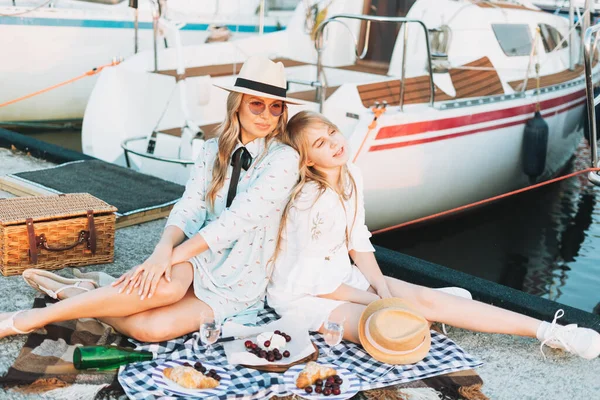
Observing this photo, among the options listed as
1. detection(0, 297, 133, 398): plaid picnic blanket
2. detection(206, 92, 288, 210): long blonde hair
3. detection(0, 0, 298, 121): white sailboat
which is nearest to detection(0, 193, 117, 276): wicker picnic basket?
detection(0, 297, 133, 398): plaid picnic blanket

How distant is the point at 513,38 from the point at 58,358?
20.6ft

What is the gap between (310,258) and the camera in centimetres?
339

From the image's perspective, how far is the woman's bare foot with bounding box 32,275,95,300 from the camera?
11.8 ft

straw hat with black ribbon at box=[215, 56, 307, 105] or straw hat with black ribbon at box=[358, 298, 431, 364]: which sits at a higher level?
straw hat with black ribbon at box=[215, 56, 307, 105]

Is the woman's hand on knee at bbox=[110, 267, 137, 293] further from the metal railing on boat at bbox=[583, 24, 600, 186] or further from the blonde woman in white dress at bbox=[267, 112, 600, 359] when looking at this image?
the metal railing on boat at bbox=[583, 24, 600, 186]

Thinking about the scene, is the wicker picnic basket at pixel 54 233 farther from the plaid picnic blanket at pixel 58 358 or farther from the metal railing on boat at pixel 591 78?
the metal railing on boat at pixel 591 78

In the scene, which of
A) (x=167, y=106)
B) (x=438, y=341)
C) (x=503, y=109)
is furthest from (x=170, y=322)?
(x=503, y=109)

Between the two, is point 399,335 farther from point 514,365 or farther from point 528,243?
point 528,243

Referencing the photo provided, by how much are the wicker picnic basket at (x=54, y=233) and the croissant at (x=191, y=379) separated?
154cm

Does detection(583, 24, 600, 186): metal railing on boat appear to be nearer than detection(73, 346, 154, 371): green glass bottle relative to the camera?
No

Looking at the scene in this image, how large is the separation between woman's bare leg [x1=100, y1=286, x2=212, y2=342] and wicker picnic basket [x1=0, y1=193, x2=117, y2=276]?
0.97 metres

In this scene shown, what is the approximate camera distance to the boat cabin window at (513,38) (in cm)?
778

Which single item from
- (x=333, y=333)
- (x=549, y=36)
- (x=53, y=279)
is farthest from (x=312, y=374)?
(x=549, y=36)

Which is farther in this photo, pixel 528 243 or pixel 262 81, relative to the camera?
pixel 528 243
